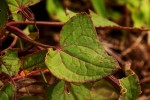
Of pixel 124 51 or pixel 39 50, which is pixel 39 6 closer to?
pixel 124 51

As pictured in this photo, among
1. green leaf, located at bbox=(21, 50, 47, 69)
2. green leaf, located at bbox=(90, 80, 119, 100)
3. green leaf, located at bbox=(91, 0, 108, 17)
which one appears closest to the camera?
green leaf, located at bbox=(21, 50, 47, 69)

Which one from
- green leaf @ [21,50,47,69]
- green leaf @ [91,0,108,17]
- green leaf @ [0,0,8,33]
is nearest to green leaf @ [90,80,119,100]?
green leaf @ [91,0,108,17]

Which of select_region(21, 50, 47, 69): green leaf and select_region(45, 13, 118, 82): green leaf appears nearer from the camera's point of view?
select_region(45, 13, 118, 82): green leaf

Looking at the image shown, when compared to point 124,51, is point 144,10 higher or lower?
higher

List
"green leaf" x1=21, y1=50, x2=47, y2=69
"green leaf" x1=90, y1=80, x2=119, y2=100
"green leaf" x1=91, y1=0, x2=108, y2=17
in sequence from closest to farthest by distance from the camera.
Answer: "green leaf" x1=21, y1=50, x2=47, y2=69
"green leaf" x1=90, y1=80, x2=119, y2=100
"green leaf" x1=91, y1=0, x2=108, y2=17

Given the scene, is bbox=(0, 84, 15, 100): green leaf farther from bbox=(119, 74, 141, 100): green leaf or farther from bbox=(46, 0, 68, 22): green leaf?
bbox=(46, 0, 68, 22): green leaf

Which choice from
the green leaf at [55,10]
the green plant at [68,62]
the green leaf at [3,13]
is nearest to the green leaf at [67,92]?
the green plant at [68,62]

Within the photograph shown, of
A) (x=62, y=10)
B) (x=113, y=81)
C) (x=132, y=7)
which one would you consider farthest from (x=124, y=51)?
(x=113, y=81)
